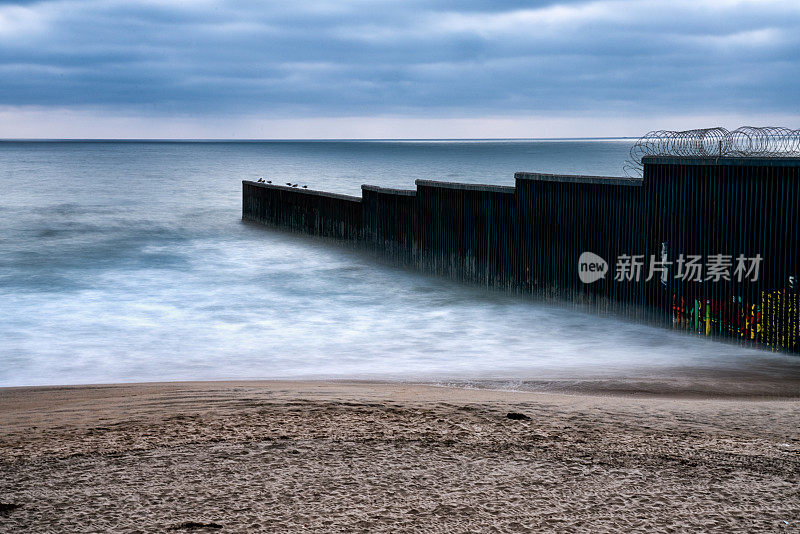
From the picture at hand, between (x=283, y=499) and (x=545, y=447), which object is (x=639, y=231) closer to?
(x=545, y=447)

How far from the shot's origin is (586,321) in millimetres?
15781

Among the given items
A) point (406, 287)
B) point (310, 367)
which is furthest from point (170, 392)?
point (406, 287)

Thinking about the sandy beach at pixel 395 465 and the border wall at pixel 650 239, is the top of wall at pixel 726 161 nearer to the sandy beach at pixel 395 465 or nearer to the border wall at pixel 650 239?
the border wall at pixel 650 239

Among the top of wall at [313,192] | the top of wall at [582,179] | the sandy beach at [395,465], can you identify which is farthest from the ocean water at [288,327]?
the sandy beach at [395,465]

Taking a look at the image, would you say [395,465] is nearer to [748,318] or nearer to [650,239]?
[748,318]

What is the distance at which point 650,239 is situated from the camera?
14547mm

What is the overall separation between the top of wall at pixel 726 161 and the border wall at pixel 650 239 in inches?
0.7

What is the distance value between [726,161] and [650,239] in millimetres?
2047

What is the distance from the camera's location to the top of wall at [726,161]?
1221 centimetres

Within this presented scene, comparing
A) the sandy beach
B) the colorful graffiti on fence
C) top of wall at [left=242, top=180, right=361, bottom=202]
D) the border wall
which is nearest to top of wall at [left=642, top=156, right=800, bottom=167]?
the border wall

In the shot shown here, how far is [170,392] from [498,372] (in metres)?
5.15

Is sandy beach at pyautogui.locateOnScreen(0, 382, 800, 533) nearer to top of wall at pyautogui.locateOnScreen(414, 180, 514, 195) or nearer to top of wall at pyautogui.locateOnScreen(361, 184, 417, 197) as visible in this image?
top of wall at pyautogui.locateOnScreen(414, 180, 514, 195)

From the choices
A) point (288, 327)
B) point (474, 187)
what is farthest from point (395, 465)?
point (474, 187)

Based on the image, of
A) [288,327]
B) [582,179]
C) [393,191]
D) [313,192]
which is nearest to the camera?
[582,179]
